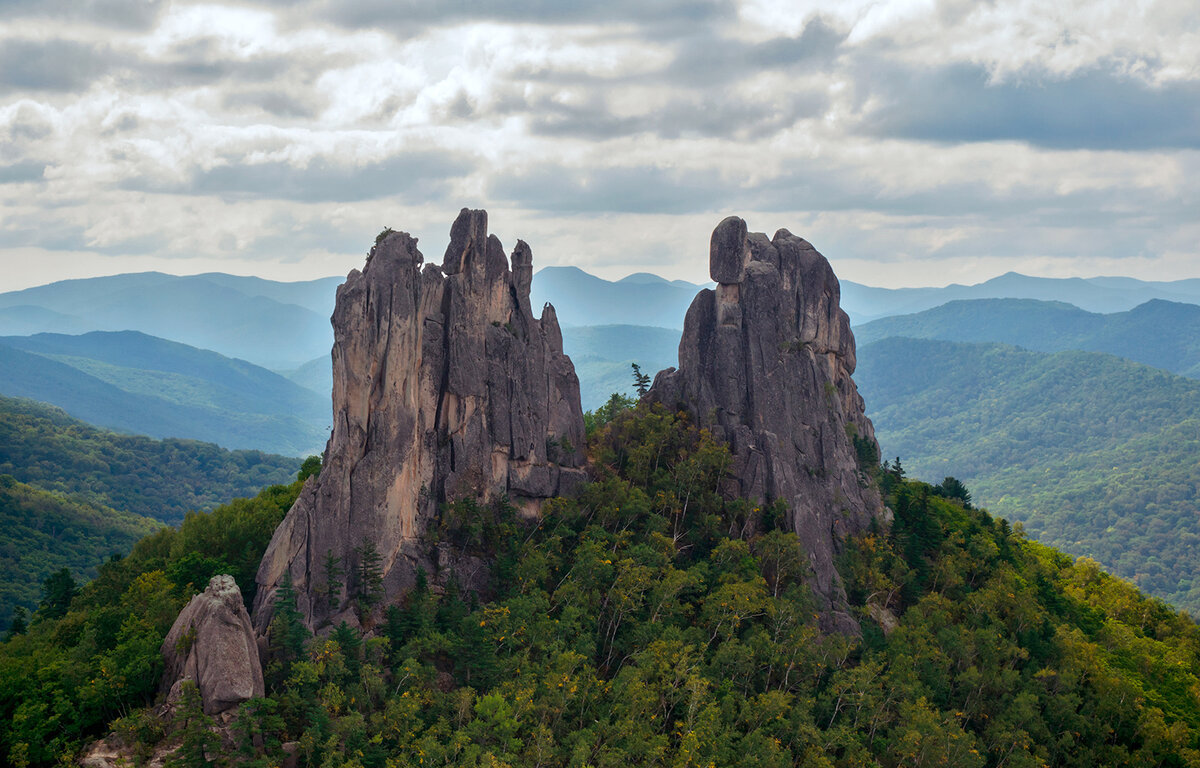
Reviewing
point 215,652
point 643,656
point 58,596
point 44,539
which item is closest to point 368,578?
point 215,652

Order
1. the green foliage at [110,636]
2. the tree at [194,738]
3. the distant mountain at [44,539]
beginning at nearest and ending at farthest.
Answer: the tree at [194,738], the green foliage at [110,636], the distant mountain at [44,539]

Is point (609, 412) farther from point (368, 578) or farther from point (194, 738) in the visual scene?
point (194, 738)

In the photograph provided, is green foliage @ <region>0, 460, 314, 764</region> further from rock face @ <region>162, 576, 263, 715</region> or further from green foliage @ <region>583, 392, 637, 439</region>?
green foliage @ <region>583, 392, 637, 439</region>

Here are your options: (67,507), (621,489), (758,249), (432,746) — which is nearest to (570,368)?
(621,489)

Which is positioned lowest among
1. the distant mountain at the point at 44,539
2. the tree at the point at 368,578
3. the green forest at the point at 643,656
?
the distant mountain at the point at 44,539

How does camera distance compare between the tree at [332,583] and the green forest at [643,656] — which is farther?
the tree at [332,583]

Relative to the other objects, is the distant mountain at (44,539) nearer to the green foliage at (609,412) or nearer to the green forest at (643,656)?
the green forest at (643,656)

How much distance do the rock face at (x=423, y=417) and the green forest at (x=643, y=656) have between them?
2181 mm

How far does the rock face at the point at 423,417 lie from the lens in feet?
190

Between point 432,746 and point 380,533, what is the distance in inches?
619

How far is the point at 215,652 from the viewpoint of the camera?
4834cm

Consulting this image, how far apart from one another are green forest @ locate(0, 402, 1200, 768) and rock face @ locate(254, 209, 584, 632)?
2.18 m

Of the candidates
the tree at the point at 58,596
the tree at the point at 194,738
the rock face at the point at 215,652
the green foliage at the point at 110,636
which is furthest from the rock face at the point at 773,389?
the tree at the point at 58,596

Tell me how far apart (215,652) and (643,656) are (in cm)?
2516
